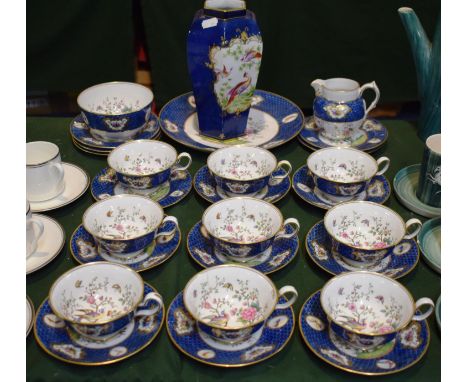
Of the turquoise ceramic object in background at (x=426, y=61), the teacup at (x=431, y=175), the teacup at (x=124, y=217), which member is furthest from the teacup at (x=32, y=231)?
the turquoise ceramic object in background at (x=426, y=61)

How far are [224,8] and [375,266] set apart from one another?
0.74 m

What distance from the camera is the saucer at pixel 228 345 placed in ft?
2.85

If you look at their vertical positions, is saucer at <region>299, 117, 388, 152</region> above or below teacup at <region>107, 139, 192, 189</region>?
above

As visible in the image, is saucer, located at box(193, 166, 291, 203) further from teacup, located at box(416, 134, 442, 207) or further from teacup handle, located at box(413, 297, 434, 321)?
teacup handle, located at box(413, 297, 434, 321)

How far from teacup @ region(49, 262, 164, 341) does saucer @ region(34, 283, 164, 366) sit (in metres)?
0.02

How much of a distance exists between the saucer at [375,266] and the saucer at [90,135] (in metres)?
0.61

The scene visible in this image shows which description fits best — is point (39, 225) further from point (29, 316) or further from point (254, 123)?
point (254, 123)

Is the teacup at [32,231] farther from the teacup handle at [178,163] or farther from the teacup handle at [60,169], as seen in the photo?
the teacup handle at [178,163]

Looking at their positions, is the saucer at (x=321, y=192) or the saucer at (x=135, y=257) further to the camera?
the saucer at (x=321, y=192)

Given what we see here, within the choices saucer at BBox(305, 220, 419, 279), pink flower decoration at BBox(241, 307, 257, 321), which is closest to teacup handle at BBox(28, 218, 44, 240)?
pink flower decoration at BBox(241, 307, 257, 321)

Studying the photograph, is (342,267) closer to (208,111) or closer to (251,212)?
(251,212)

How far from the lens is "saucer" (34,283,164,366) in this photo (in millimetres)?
869

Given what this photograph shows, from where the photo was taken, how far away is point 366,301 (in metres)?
0.98

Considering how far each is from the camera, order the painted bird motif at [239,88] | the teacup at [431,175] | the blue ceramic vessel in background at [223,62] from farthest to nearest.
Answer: the painted bird motif at [239,88] < the blue ceramic vessel in background at [223,62] < the teacup at [431,175]
